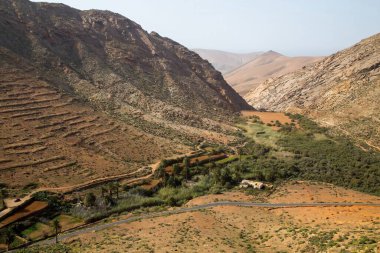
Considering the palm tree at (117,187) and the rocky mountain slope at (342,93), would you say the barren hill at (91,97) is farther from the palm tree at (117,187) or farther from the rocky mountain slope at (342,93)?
the rocky mountain slope at (342,93)

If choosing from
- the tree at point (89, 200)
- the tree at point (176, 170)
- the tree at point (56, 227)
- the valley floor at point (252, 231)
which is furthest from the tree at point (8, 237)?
the tree at point (176, 170)

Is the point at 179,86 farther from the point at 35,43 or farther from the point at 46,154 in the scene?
the point at 46,154

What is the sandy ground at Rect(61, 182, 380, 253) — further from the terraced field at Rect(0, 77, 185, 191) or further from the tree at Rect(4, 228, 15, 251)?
the terraced field at Rect(0, 77, 185, 191)

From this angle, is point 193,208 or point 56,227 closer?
point 56,227

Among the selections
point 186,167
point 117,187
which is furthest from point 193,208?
point 186,167

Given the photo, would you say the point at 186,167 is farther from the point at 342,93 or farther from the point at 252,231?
the point at 342,93

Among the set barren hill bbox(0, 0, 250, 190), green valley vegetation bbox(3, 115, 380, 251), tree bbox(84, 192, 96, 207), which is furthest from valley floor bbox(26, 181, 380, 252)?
barren hill bbox(0, 0, 250, 190)
